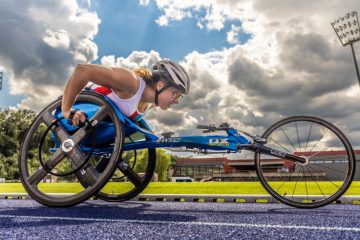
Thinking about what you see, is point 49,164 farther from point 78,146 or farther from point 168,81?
point 168,81

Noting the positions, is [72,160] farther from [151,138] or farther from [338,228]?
[338,228]

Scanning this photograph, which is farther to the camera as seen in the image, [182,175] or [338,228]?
[182,175]

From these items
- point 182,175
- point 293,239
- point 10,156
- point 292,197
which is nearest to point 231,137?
point 292,197

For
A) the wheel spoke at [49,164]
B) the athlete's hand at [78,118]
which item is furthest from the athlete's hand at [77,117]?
the wheel spoke at [49,164]

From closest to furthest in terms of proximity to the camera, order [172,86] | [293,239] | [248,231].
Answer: [293,239] < [248,231] < [172,86]

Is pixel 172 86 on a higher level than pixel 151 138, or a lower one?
higher

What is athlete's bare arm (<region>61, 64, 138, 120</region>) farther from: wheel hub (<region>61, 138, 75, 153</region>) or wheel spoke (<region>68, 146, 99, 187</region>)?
wheel spoke (<region>68, 146, 99, 187</region>)

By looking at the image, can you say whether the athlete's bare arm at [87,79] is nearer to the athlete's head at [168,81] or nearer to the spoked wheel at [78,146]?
the spoked wheel at [78,146]

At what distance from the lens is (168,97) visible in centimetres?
454

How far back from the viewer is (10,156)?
60969 mm

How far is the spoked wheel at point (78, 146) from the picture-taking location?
3.68 meters

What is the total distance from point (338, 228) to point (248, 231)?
0.73 meters

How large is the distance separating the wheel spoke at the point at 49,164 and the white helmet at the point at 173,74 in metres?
1.54

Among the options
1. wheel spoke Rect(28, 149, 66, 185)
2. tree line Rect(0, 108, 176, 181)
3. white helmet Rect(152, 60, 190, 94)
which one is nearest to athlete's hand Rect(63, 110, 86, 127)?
wheel spoke Rect(28, 149, 66, 185)
